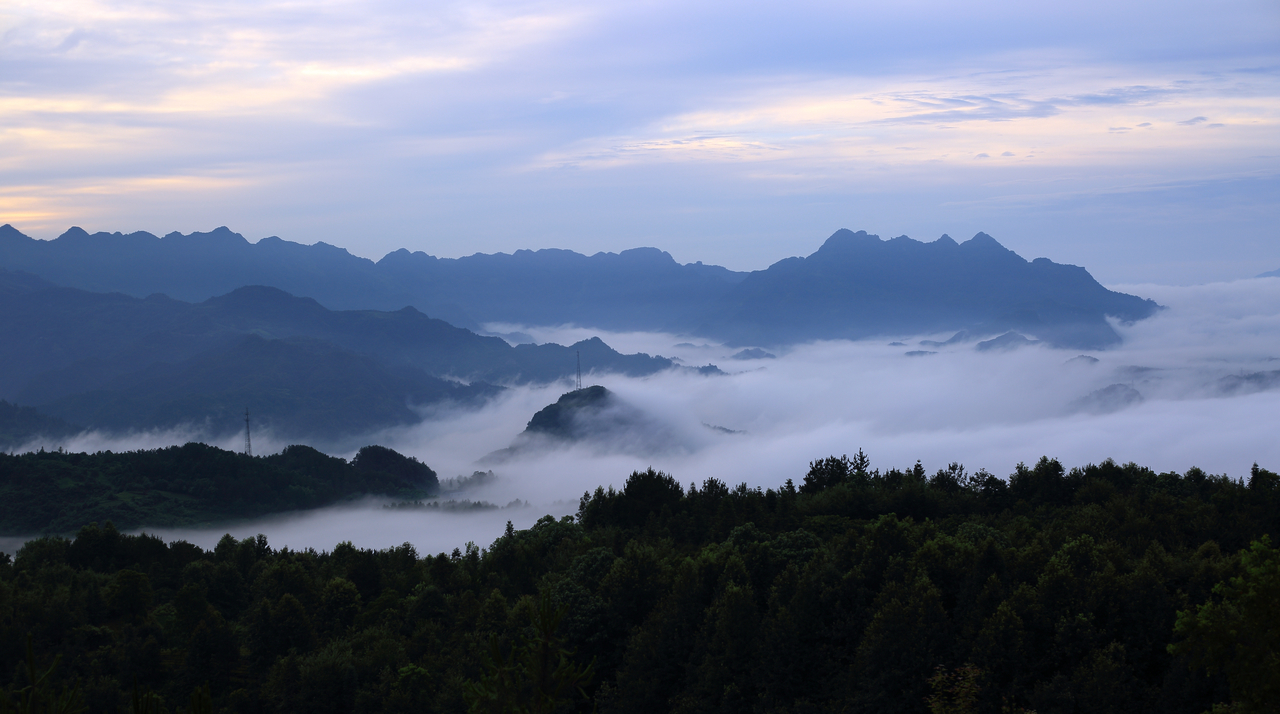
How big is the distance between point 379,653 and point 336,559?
1336 inches

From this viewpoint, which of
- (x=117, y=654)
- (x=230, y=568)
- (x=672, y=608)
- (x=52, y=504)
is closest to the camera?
(x=672, y=608)

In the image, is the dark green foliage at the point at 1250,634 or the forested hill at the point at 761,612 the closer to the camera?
the dark green foliage at the point at 1250,634

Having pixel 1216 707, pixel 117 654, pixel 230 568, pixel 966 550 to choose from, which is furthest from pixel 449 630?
pixel 1216 707

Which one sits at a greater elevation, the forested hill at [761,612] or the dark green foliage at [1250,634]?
the dark green foliage at [1250,634]

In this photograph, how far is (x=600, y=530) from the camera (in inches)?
2862

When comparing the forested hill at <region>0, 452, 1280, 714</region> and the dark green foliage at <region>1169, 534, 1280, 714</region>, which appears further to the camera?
the forested hill at <region>0, 452, 1280, 714</region>

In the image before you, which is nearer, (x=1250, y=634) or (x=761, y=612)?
(x=1250, y=634)

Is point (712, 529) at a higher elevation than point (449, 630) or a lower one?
higher

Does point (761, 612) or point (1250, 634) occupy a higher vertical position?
point (1250, 634)

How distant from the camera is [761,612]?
139ft

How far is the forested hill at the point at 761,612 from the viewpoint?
96.9 feet

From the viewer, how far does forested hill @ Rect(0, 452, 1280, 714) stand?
29531 millimetres

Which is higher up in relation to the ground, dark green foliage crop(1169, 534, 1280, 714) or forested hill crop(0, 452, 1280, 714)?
dark green foliage crop(1169, 534, 1280, 714)

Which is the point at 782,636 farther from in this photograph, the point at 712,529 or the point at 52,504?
the point at 52,504
